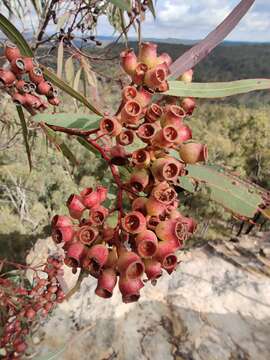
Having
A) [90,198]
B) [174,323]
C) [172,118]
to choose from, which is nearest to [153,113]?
[172,118]

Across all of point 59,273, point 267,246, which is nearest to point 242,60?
point 267,246

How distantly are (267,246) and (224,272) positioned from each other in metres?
1.04

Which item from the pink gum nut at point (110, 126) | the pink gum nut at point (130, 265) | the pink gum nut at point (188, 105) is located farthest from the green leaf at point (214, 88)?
the pink gum nut at point (130, 265)

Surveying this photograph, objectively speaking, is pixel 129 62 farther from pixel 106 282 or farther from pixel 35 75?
pixel 106 282

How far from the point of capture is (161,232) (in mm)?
498

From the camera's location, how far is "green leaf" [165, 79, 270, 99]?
0.58m

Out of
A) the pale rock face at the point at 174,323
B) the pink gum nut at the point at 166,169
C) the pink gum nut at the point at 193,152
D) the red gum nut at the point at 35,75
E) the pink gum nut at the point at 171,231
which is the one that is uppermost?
the red gum nut at the point at 35,75

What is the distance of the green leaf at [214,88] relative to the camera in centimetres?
58

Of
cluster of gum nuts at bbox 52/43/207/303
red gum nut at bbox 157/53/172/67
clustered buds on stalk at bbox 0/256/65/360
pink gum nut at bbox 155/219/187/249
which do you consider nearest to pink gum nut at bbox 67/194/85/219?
cluster of gum nuts at bbox 52/43/207/303

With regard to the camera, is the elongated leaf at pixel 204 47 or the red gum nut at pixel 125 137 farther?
the elongated leaf at pixel 204 47

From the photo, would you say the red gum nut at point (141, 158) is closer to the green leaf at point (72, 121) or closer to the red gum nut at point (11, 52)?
the green leaf at point (72, 121)

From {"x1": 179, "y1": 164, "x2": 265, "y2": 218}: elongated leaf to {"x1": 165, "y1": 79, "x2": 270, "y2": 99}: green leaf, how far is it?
10 centimetres

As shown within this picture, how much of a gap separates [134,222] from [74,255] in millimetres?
83

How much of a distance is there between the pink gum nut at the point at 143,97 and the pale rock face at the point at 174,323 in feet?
7.60
